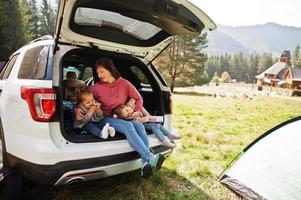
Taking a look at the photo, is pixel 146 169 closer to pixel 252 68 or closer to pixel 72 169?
pixel 72 169

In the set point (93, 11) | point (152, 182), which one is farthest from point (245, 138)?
point (93, 11)

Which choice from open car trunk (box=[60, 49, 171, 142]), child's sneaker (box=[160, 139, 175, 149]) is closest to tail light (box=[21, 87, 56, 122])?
open car trunk (box=[60, 49, 171, 142])

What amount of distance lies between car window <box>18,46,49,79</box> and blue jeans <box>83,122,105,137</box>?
2.40 feet

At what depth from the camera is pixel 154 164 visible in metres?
3.10

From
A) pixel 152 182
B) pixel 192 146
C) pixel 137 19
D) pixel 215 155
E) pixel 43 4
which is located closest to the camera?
pixel 137 19

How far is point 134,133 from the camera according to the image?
314 cm

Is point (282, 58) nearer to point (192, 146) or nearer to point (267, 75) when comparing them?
point (267, 75)

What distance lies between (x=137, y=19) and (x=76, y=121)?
1.34 metres

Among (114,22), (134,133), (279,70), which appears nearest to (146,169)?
(134,133)

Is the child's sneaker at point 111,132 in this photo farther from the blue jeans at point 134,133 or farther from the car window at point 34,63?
the car window at point 34,63

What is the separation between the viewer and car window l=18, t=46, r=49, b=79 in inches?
112

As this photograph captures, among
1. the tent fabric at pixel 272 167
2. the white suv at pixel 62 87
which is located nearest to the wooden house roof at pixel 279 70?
the tent fabric at pixel 272 167

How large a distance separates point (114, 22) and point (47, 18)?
154ft

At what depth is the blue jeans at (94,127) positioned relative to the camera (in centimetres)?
309
